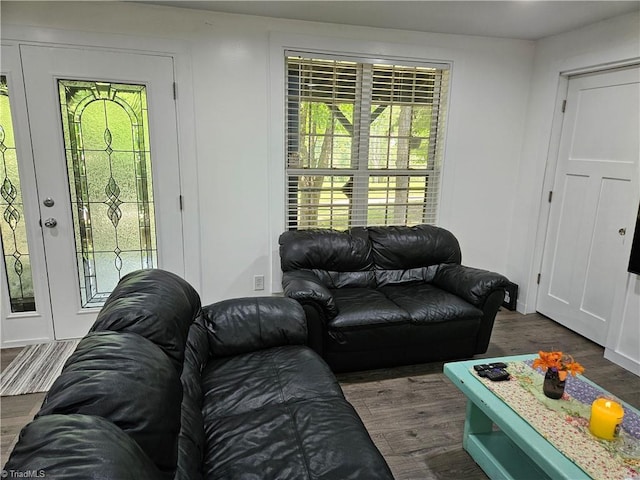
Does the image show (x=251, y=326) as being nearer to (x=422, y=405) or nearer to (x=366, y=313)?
(x=366, y=313)

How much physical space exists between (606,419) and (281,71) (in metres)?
2.94

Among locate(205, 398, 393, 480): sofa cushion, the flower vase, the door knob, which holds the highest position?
the door knob

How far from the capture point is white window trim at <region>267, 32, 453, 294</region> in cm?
310

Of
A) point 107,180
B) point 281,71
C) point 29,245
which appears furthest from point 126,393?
point 281,71

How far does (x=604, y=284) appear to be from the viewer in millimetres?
3139

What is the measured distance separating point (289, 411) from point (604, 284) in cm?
286

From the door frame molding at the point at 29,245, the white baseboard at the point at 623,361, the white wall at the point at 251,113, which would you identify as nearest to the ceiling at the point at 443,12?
the white wall at the point at 251,113

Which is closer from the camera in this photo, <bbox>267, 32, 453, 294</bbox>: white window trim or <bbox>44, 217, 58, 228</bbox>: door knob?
<bbox>44, 217, 58, 228</bbox>: door knob

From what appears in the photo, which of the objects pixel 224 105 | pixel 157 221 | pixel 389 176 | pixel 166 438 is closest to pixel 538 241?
pixel 389 176

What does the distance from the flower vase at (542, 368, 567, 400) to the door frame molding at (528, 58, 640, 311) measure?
7.36 ft

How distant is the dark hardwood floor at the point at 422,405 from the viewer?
1.96 m

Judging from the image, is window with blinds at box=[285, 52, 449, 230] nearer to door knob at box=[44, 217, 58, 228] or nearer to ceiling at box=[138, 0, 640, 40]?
ceiling at box=[138, 0, 640, 40]

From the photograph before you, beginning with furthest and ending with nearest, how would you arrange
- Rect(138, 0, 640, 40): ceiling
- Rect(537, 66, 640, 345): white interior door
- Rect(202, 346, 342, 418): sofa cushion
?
Rect(537, 66, 640, 345): white interior door
Rect(138, 0, 640, 40): ceiling
Rect(202, 346, 342, 418): sofa cushion

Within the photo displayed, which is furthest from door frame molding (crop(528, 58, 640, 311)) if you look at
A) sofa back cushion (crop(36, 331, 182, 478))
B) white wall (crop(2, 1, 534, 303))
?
sofa back cushion (crop(36, 331, 182, 478))
